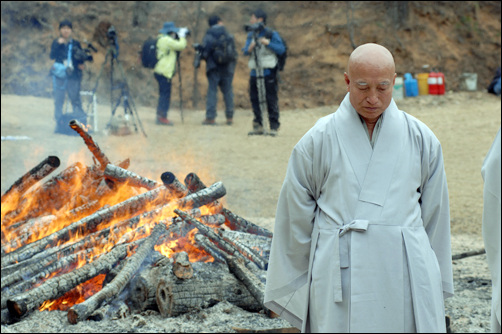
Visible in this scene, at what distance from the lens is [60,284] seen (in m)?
4.83

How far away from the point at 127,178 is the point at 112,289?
1.58 meters

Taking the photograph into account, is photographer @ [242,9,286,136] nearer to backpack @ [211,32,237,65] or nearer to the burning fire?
backpack @ [211,32,237,65]

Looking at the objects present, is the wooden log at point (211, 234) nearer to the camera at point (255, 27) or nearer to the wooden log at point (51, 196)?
the wooden log at point (51, 196)

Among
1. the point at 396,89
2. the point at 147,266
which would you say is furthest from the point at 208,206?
the point at 396,89

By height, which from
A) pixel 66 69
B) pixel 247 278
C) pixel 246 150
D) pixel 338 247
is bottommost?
pixel 246 150

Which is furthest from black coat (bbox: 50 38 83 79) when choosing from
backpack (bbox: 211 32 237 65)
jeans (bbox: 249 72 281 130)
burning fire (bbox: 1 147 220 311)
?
burning fire (bbox: 1 147 220 311)

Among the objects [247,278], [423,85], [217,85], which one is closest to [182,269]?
[247,278]

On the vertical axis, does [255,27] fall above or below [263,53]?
above

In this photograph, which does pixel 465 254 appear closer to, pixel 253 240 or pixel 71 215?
pixel 253 240

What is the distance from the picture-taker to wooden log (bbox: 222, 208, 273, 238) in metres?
5.94

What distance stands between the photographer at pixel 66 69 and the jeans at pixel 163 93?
2122 mm

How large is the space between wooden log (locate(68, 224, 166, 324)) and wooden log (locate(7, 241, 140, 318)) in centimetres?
18

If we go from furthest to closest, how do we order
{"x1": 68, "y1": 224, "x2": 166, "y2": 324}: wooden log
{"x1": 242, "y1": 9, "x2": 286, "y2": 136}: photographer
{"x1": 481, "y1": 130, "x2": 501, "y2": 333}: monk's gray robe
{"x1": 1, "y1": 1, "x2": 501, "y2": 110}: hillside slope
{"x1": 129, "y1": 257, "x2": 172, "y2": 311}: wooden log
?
{"x1": 1, "y1": 1, "x2": 501, "y2": 110}: hillside slope < {"x1": 242, "y1": 9, "x2": 286, "y2": 136}: photographer < {"x1": 129, "y1": 257, "x2": 172, "y2": 311}: wooden log < {"x1": 68, "y1": 224, "x2": 166, "y2": 324}: wooden log < {"x1": 481, "y1": 130, "x2": 501, "y2": 333}: monk's gray robe

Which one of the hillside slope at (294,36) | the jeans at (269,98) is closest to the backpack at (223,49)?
the jeans at (269,98)
